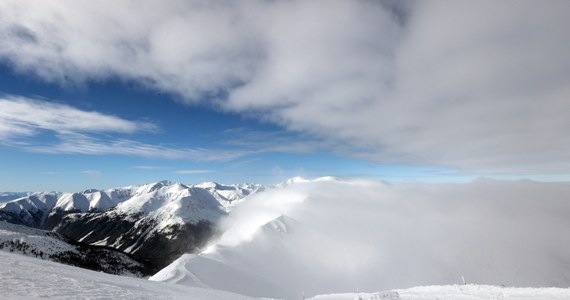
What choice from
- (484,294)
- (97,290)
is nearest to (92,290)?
(97,290)

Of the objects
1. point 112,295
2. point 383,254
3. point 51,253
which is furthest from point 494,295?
point 51,253

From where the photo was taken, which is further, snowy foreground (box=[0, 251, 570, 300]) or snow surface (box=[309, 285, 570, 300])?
snow surface (box=[309, 285, 570, 300])

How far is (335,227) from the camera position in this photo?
195 meters

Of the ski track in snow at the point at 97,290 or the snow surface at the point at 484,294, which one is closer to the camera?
the ski track in snow at the point at 97,290

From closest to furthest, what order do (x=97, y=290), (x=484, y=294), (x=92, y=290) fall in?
(x=92, y=290) → (x=97, y=290) → (x=484, y=294)

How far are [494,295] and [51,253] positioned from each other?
224 metres

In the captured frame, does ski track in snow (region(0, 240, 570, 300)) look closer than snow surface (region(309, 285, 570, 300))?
Yes

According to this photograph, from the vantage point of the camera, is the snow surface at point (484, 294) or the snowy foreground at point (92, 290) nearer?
the snowy foreground at point (92, 290)

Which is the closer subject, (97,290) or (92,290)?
(92,290)

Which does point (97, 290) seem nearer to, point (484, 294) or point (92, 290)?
point (92, 290)

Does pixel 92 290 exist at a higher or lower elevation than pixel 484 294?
higher

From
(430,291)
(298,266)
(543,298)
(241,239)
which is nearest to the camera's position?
(543,298)

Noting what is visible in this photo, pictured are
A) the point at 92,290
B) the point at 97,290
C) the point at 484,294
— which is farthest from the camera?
the point at 484,294

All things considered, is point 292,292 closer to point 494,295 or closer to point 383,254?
point 494,295
